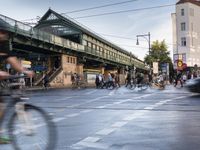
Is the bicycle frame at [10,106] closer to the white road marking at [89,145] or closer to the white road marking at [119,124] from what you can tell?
the white road marking at [89,145]

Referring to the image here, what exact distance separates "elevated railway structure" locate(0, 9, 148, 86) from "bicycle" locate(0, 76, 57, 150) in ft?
134

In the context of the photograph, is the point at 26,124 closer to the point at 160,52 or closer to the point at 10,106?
the point at 10,106

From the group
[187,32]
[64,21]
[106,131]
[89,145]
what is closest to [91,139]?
[89,145]

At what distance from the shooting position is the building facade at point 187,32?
90.1m

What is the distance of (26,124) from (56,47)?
58700mm

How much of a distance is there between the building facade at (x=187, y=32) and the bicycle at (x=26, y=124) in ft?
275

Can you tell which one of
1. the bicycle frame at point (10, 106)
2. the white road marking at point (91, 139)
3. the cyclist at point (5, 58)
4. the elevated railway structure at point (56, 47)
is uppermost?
the elevated railway structure at point (56, 47)

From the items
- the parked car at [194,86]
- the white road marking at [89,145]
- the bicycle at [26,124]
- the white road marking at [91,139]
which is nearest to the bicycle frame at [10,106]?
the bicycle at [26,124]

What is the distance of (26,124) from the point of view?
578 centimetres

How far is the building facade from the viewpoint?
90125 millimetres

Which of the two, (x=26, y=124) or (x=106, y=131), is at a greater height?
(x=26, y=124)

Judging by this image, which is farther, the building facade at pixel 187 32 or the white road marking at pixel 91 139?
the building facade at pixel 187 32

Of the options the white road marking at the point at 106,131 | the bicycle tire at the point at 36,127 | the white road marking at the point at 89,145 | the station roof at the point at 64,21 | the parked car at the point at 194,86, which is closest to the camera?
the bicycle tire at the point at 36,127

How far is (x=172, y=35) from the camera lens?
98.4 m
